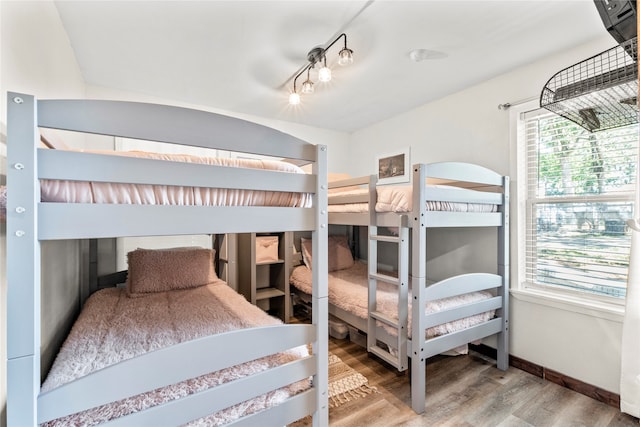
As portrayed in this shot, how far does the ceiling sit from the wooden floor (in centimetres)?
240

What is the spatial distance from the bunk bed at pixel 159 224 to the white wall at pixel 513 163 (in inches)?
74.7

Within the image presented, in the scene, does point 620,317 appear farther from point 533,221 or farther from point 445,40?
point 445,40

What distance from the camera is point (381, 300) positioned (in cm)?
222

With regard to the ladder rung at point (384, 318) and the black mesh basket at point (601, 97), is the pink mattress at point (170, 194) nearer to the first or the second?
the ladder rung at point (384, 318)

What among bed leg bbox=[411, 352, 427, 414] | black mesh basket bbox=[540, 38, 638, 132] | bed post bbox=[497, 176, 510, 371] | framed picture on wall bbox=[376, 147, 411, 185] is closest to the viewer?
black mesh basket bbox=[540, 38, 638, 132]

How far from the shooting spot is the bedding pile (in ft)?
3.31

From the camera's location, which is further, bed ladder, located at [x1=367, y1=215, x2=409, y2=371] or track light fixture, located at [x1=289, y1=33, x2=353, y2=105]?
bed ladder, located at [x1=367, y1=215, x2=409, y2=371]

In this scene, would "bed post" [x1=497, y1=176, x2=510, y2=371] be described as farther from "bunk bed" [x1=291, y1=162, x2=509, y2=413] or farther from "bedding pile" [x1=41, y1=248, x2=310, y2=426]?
"bedding pile" [x1=41, y1=248, x2=310, y2=426]

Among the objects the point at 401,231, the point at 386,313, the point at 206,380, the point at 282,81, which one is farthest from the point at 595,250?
the point at 282,81

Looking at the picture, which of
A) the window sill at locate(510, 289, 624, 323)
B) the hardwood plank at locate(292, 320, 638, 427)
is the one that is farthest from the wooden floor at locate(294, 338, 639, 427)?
the window sill at locate(510, 289, 624, 323)

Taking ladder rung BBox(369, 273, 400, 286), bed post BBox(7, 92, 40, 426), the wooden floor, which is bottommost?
the wooden floor

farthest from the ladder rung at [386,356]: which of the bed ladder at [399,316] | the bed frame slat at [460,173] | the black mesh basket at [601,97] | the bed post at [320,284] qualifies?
the black mesh basket at [601,97]

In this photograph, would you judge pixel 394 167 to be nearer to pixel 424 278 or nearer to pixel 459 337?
pixel 424 278

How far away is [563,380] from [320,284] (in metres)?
2.12
